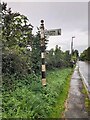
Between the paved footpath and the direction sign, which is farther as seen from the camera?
the direction sign

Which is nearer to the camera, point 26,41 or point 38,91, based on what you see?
point 38,91

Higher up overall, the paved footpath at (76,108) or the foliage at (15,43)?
the foliage at (15,43)

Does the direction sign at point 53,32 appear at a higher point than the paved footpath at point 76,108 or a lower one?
higher

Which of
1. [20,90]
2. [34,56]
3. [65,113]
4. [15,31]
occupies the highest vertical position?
[15,31]

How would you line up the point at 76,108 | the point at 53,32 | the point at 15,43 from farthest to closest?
the point at 15,43
the point at 53,32
the point at 76,108

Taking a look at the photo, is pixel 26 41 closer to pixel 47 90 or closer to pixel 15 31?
pixel 15 31

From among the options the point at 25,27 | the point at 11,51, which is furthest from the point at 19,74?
the point at 25,27

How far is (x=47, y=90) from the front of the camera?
10711mm

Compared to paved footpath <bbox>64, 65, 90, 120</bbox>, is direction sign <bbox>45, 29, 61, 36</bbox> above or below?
above

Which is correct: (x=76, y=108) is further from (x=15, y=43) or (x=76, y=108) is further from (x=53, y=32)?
(x=15, y=43)

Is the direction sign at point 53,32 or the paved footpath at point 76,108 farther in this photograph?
the direction sign at point 53,32

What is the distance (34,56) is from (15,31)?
314cm

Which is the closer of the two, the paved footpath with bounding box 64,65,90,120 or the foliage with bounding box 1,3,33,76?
the paved footpath with bounding box 64,65,90,120

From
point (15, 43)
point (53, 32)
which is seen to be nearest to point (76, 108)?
point (53, 32)
